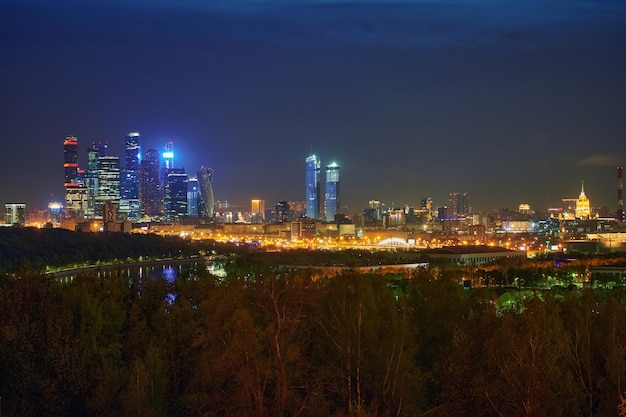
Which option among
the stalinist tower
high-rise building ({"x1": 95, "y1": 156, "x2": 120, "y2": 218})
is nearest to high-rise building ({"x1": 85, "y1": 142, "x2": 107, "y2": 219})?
high-rise building ({"x1": 95, "y1": 156, "x2": 120, "y2": 218})

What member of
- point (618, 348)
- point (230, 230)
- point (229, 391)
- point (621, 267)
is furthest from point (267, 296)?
point (230, 230)

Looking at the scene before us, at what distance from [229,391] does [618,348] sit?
538 centimetres

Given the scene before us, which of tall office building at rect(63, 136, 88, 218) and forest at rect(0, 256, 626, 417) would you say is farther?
tall office building at rect(63, 136, 88, 218)

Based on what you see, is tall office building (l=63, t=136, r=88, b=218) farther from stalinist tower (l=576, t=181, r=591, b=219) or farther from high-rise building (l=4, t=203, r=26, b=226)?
stalinist tower (l=576, t=181, r=591, b=219)

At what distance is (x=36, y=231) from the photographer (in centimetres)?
6197

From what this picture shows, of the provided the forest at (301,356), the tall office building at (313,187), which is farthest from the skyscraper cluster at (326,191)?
the forest at (301,356)

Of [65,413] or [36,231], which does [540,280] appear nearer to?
[65,413]

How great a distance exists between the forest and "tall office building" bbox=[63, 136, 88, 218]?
113m

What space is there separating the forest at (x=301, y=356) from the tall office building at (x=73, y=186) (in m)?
113

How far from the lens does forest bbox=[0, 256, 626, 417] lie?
10961 millimetres

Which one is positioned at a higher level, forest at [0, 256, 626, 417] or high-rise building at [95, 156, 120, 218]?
high-rise building at [95, 156, 120, 218]

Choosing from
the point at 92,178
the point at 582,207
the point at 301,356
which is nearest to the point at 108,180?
the point at 92,178

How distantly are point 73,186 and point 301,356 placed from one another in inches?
4831

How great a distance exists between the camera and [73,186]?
129500 millimetres
